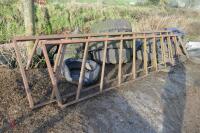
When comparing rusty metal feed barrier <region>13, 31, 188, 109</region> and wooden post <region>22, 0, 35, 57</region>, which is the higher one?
wooden post <region>22, 0, 35, 57</region>

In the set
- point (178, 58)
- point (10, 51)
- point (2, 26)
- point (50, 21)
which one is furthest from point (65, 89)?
point (50, 21)

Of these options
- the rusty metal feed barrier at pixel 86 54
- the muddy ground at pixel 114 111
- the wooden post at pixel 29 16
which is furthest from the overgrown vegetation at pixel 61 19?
the muddy ground at pixel 114 111

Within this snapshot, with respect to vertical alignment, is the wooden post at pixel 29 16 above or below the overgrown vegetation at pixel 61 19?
above

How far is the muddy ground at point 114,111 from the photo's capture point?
469 centimetres

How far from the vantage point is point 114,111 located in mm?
5457

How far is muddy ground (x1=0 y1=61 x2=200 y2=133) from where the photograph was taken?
469 cm

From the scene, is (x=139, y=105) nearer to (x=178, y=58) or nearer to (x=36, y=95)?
(x=36, y=95)

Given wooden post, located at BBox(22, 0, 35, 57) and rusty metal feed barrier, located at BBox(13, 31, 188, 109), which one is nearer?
rusty metal feed barrier, located at BBox(13, 31, 188, 109)

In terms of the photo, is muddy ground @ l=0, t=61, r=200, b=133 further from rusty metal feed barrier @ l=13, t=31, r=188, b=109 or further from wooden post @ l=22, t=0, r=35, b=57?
wooden post @ l=22, t=0, r=35, b=57

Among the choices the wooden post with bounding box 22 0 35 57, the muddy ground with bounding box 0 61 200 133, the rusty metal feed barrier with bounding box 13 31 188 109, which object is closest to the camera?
the muddy ground with bounding box 0 61 200 133

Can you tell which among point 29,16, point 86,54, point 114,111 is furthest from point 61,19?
point 114,111

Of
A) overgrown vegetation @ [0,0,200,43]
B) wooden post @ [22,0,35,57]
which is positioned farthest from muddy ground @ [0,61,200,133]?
overgrown vegetation @ [0,0,200,43]

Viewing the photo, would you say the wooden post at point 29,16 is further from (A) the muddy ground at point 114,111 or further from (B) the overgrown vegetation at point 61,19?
(B) the overgrown vegetation at point 61,19

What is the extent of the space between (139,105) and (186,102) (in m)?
1.52
